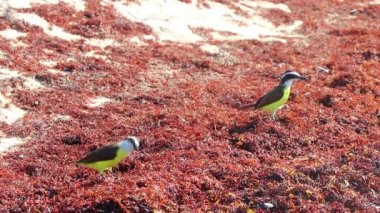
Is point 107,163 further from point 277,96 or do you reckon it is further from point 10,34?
point 10,34

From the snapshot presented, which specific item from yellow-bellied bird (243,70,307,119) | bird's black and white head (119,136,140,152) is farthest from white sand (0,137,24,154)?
yellow-bellied bird (243,70,307,119)

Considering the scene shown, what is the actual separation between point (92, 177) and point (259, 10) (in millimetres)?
32395

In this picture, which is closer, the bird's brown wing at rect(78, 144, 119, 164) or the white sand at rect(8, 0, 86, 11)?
the bird's brown wing at rect(78, 144, 119, 164)

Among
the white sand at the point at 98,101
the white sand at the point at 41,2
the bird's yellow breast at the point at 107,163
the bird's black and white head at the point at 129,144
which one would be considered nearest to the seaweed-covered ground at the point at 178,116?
the white sand at the point at 98,101

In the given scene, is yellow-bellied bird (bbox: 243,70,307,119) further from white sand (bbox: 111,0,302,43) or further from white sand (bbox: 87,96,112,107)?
white sand (bbox: 111,0,302,43)

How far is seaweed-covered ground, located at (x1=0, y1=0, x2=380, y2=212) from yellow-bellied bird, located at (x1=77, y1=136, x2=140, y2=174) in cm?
42

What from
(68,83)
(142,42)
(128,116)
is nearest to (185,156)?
(128,116)

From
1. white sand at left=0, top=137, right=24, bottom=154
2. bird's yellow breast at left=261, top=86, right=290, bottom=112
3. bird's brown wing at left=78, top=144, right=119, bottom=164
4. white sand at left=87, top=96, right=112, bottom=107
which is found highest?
bird's yellow breast at left=261, top=86, right=290, bottom=112

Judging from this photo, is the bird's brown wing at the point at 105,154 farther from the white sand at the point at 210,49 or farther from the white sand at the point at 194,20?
the white sand at the point at 194,20

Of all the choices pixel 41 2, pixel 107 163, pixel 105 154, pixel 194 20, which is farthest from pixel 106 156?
pixel 194 20

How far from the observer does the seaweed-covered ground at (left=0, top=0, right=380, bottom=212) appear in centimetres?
1510

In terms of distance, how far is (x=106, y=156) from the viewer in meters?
15.2

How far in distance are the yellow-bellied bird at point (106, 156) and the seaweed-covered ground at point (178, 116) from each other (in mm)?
422

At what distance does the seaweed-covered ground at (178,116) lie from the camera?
595 inches
